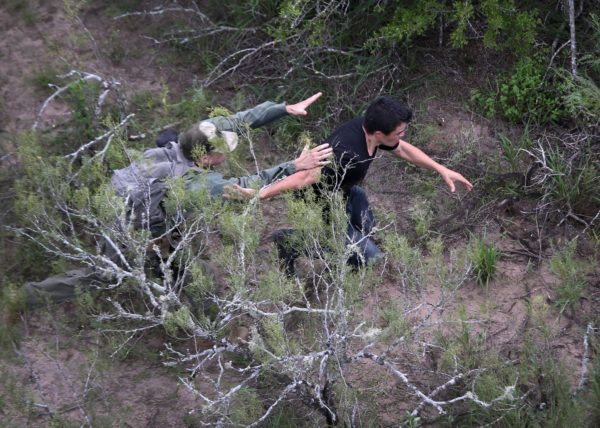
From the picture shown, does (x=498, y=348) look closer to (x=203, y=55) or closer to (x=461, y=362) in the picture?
(x=461, y=362)

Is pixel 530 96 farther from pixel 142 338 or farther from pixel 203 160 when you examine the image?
pixel 142 338

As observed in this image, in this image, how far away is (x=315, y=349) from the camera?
4.46 m

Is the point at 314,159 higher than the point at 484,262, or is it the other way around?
the point at 314,159

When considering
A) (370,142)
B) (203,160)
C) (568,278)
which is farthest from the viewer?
(568,278)

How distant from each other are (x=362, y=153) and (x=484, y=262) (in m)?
1.07

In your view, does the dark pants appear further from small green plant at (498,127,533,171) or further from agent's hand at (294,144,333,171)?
small green plant at (498,127,533,171)

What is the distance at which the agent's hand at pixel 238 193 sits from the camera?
14.1ft

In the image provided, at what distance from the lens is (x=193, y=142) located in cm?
455

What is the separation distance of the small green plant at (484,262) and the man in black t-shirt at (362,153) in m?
0.50

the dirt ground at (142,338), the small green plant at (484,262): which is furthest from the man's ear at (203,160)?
the small green plant at (484,262)

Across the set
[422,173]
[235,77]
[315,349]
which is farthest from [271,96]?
[315,349]

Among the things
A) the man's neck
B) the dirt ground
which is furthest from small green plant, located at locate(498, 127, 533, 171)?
the man's neck

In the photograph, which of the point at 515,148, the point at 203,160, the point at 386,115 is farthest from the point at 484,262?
the point at 203,160

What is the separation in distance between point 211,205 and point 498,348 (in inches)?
70.4
